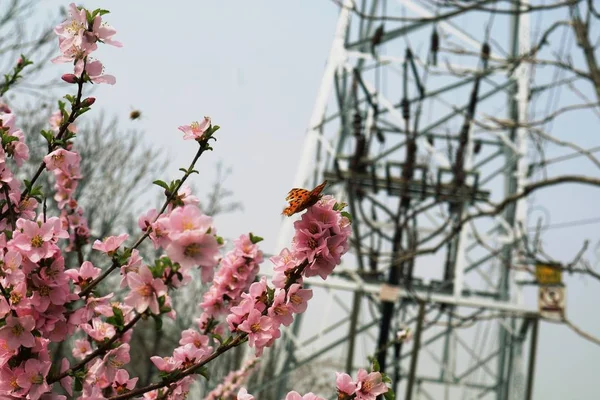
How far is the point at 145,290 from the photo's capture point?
3.99 ft

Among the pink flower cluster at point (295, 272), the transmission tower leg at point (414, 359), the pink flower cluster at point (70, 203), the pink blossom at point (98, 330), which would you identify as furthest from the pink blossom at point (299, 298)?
the transmission tower leg at point (414, 359)

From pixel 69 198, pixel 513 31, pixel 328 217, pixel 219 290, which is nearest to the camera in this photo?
pixel 328 217

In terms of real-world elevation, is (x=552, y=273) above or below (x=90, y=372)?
above

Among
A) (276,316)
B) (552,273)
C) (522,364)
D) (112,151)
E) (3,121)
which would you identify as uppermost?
(112,151)

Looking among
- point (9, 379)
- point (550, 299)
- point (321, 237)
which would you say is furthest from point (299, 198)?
point (550, 299)

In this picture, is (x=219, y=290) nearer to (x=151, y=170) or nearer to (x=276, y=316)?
(x=276, y=316)

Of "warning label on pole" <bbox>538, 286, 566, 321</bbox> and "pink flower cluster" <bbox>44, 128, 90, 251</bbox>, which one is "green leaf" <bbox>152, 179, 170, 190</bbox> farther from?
"warning label on pole" <bbox>538, 286, 566, 321</bbox>

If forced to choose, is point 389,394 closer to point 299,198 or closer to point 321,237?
point 321,237

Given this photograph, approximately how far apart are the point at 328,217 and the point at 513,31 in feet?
29.4

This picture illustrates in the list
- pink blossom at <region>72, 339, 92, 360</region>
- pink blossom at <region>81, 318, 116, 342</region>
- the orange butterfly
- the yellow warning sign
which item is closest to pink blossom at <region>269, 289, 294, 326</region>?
the orange butterfly

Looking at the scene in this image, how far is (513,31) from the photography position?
31.3ft

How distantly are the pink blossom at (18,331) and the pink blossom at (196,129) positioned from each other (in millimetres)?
493

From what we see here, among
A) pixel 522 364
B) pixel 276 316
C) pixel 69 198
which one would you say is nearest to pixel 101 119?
pixel 522 364

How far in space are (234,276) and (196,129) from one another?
419 millimetres
